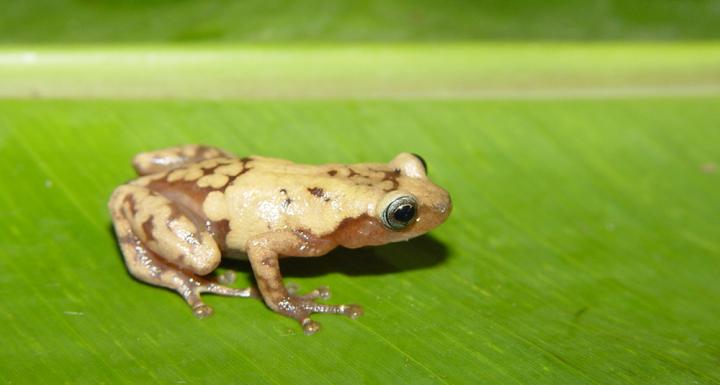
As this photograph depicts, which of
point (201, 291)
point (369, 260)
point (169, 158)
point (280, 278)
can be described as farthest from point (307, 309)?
point (169, 158)

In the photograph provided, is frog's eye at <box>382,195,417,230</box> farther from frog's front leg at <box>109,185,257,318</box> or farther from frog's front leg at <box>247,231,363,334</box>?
frog's front leg at <box>109,185,257,318</box>

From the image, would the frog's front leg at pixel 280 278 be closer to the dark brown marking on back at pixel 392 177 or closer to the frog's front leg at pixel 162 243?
the frog's front leg at pixel 162 243

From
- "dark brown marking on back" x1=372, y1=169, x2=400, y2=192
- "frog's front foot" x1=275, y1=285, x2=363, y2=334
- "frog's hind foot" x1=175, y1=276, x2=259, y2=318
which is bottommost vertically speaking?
"frog's hind foot" x1=175, y1=276, x2=259, y2=318

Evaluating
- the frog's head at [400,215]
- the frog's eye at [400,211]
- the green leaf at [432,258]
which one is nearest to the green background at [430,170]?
the green leaf at [432,258]

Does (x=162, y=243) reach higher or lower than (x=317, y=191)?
lower

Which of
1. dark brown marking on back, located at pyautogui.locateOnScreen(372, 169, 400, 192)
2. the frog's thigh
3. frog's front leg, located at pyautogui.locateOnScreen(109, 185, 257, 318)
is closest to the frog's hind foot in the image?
frog's front leg, located at pyautogui.locateOnScreen(109, 185, 257, 318)

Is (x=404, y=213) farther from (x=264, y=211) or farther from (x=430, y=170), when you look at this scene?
(x=430, y=170)

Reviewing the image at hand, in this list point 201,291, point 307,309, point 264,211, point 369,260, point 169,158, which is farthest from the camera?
point 169,158
